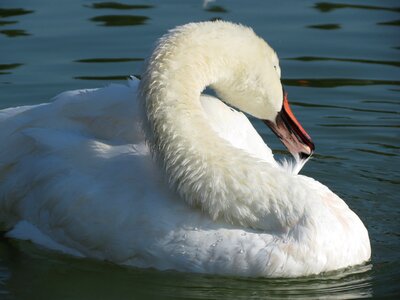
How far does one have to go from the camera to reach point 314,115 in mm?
10438

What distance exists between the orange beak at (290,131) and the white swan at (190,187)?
0.26 m

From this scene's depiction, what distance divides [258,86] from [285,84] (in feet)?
12.1

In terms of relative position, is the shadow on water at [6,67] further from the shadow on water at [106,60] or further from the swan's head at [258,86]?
the swan's head at [258,86]

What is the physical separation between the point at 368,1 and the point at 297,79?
2284 millimetres

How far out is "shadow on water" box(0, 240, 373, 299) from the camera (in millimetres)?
7027

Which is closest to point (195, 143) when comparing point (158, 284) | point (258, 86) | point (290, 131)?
point (258, 86)

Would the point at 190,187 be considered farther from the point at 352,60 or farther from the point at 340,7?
the point at 340,7

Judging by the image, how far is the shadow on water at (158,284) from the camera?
703 cm

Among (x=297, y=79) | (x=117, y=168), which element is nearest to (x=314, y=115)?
(x=297, y=79)

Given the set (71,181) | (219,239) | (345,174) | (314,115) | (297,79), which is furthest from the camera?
(297,79)

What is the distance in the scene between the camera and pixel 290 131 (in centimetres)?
805

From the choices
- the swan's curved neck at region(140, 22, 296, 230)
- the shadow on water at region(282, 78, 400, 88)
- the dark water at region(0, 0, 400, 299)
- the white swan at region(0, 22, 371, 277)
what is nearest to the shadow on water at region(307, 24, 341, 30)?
the dark water at region(0, 0, 400, 299)

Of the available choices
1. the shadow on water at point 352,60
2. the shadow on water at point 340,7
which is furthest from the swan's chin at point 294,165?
the shadow on water at point 340,7

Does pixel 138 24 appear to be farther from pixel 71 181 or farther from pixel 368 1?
pixel 71 181
